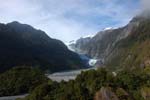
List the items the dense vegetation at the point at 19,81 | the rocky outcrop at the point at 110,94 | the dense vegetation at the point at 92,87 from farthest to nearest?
the dense vegetation at the point at 19,81, the dense vegetation at the point at 92,87, the rocky outcrop at the point at 110,94

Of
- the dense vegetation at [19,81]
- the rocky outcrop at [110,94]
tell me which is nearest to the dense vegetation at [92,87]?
the rocky outcrop at [110,94]

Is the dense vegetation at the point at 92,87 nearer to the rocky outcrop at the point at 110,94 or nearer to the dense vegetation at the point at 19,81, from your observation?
the rocky outcrop at the point at 110,94

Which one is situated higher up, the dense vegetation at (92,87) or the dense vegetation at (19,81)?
the dense vegetation at (19,81)

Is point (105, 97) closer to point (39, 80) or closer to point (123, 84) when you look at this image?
point (123, 84)

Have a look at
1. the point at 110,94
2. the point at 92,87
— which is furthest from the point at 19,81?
the point at 110,94

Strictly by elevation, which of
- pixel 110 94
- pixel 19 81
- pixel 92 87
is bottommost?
pixel 110 94

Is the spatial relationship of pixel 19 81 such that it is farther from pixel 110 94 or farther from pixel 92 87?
pixel 110 94
